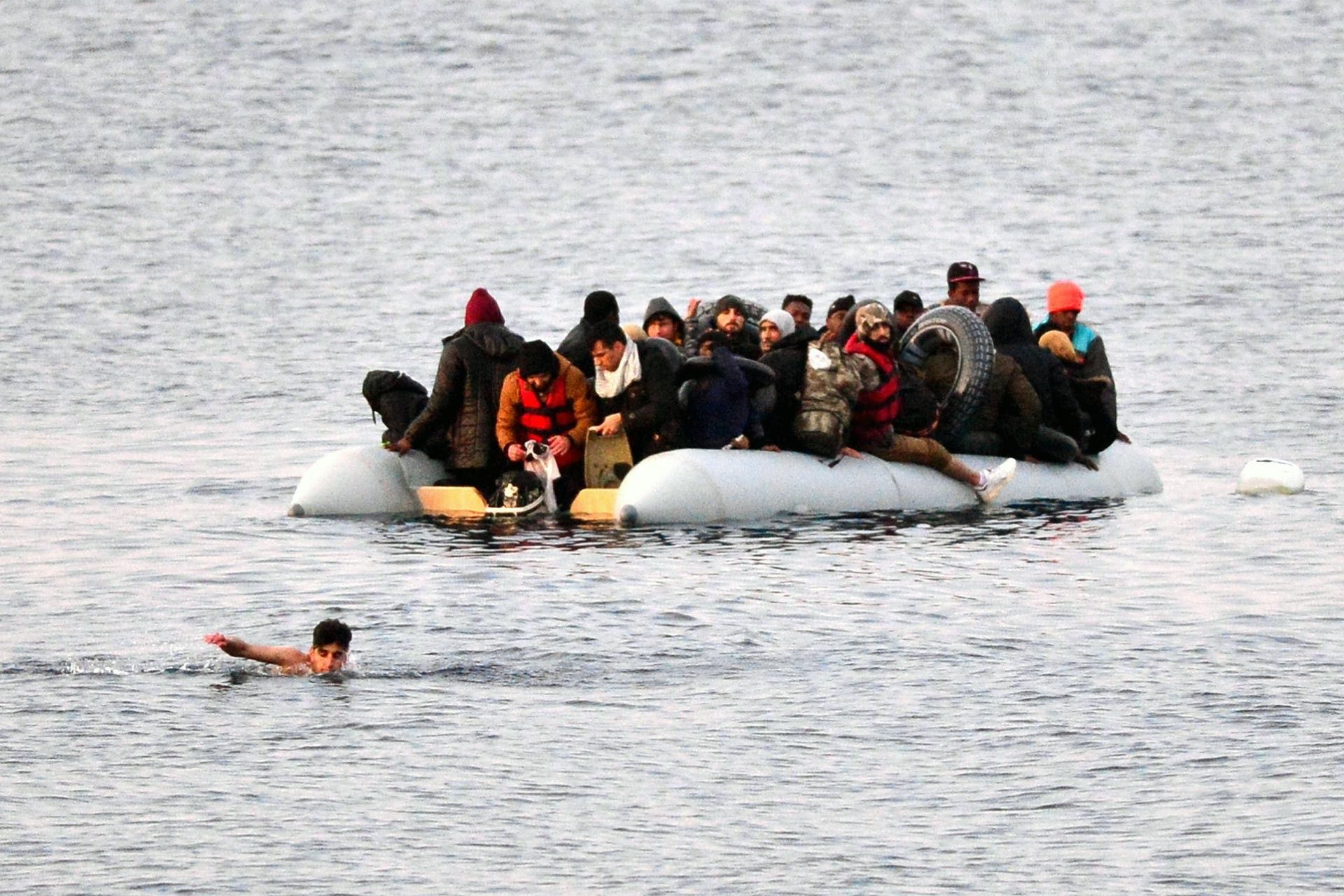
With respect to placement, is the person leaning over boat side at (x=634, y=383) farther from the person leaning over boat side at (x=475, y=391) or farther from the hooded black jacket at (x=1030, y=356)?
the hooded black jacket at (x=1030, y=356)

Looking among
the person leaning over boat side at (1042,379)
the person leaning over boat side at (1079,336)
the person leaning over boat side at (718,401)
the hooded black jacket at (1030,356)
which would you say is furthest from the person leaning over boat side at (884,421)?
the person leaning over boat side at (1079,336)

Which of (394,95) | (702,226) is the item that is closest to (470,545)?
(702,226)

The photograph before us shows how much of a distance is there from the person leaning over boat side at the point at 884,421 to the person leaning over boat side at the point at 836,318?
0.37m

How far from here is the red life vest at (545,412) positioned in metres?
17.7

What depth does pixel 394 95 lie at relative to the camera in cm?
5962

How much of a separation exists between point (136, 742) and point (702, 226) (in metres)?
36.7

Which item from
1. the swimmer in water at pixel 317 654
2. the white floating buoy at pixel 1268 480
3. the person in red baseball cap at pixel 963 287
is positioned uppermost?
the person in red baseball cap at pixel 963 287

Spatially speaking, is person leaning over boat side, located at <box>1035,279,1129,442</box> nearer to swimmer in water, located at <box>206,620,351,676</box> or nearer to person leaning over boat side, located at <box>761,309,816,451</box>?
person leaning over boat side, located at <box>761,309,816,451</box>

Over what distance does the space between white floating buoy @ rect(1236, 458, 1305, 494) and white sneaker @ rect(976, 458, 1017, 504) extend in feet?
11.2

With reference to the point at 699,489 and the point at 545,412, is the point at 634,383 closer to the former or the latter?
the point at 545,412

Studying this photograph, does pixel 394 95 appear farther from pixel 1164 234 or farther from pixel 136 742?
pixel 136 742

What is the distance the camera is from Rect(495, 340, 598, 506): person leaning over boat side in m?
17.7

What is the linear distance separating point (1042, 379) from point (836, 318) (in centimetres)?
164

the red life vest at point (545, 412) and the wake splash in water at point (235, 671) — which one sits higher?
the red life vest at point (545, 412)
